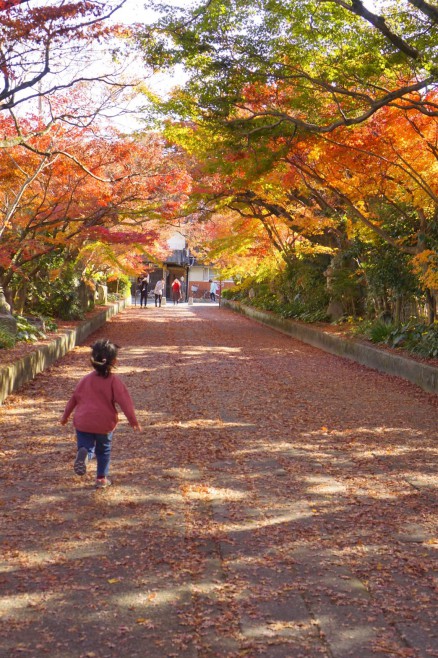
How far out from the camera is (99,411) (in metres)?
5.94

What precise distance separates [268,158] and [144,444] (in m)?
8.62

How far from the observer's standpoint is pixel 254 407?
32.7 ft

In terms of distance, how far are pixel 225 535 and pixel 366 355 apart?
11.2m

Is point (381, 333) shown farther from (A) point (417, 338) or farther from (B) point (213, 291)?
(B) point (213, 291)

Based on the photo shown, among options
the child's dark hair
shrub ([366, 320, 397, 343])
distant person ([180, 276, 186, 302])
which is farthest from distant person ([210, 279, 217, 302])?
the child's dark hair

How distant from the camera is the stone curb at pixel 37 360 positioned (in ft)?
33.4

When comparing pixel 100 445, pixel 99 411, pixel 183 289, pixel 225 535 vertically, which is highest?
pixel 183 289

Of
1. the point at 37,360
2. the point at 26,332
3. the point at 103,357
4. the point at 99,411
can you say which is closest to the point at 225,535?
the point at 99,411

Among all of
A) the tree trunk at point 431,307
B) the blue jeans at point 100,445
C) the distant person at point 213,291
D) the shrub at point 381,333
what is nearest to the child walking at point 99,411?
the blue jeans at point 100,445

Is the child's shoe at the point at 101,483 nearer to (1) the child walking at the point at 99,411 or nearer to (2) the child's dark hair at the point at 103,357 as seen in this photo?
(1) the child walking at the point at 99,411

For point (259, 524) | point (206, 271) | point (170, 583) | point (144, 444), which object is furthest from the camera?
point (206, 271)

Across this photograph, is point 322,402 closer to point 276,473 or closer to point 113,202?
point 276,473

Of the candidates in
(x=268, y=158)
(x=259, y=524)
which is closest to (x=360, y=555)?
(x=259, y=524)

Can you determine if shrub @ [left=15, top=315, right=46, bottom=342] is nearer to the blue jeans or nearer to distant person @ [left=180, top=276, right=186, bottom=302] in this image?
the blue jeans
